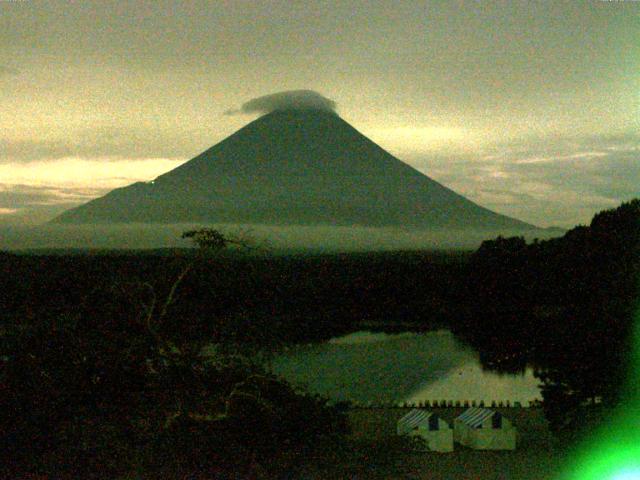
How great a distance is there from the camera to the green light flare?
6992 millimetres

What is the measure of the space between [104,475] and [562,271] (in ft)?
67.7

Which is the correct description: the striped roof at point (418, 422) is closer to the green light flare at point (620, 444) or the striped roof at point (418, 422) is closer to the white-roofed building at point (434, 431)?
the white-roofed building at point (434, 431)

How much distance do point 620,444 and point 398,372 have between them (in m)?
14.0

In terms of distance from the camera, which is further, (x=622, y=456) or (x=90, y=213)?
(x=90, y=213)

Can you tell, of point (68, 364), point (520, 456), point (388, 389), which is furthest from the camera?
point (388, 389)

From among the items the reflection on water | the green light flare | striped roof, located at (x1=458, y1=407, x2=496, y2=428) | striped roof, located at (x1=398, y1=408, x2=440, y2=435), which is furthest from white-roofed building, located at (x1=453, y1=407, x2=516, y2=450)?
the reflection on water

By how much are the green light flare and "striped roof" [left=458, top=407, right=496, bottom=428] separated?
2470 millimetres

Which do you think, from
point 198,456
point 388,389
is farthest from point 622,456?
point 388,389

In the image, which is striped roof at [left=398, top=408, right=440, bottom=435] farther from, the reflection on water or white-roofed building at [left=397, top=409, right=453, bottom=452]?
the reflection on water

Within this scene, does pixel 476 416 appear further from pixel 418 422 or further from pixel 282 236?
pixel 282 236

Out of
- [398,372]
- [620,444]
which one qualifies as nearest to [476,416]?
[620,444]

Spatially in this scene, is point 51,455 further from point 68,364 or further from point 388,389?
point 388,389

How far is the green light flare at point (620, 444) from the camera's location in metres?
6.99

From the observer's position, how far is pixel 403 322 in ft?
109
